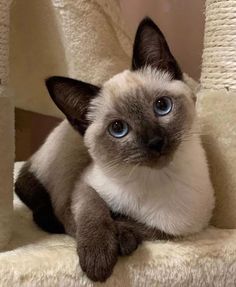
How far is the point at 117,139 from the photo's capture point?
38.9 inches

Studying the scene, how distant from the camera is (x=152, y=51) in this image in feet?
3.50

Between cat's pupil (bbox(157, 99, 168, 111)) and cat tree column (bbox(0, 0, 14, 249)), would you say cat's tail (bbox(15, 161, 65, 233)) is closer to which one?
cat tree column (bbox(0, 0, 14, 249))

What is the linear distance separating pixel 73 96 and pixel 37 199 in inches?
15.5

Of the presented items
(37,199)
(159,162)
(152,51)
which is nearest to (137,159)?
(159,162)

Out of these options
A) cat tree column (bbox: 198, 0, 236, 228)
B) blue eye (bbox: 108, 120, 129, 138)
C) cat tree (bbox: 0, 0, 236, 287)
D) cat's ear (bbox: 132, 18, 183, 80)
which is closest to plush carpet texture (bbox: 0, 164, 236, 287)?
cat tree (bbox: 0, 0, 236, 287)

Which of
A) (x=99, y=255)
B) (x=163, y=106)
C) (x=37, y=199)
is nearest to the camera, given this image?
(x=99, y=255)

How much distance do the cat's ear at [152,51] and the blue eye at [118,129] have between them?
17 cm

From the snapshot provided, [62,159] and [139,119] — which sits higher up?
[139,119]

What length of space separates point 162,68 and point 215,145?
0.83 feet

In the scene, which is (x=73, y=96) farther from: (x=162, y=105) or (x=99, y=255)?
(x=99, y=255)

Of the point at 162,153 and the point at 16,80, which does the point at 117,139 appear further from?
the point at 16,80

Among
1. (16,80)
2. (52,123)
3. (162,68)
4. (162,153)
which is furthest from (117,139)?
(52,123)

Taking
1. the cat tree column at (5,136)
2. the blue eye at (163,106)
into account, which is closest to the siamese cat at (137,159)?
the blue eye at (163,106)

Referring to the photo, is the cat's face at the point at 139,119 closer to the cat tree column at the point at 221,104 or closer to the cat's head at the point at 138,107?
the cat's head at the point at 138,107
